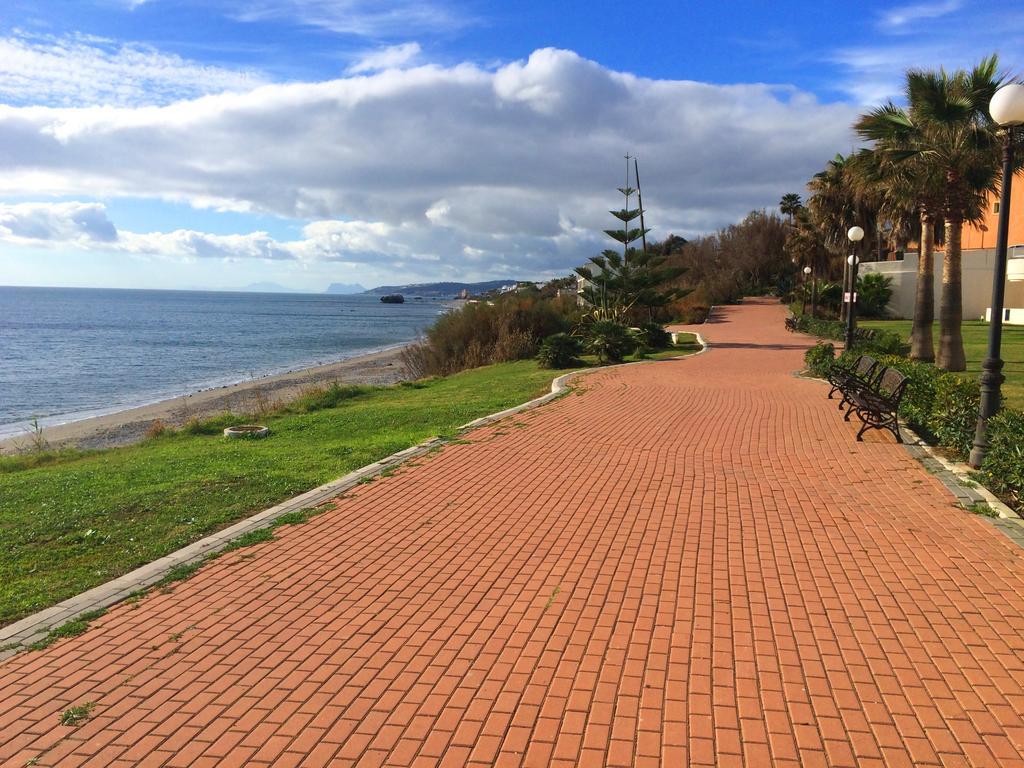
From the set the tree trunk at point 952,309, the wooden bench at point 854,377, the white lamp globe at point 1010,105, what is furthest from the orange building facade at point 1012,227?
the white lamp globe at point 1010,105

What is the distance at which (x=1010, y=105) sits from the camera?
7.00 m

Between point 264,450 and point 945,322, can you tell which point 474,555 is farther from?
point 945,322

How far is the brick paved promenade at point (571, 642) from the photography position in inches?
124

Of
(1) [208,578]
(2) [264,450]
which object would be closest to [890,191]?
(2) [264,450]

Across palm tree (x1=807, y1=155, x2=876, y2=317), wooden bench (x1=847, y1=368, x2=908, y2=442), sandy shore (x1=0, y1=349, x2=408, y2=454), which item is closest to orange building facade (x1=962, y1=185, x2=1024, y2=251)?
palm tree (x1=807, y1=155, x2=876, y2=317)

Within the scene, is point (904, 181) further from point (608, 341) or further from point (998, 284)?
point (998, 284)

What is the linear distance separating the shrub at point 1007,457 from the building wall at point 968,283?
28.5 m

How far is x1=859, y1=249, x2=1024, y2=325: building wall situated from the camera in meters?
33.6

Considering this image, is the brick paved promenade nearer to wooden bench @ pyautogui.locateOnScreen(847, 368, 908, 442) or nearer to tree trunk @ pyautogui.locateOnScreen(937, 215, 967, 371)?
wooden bench @ pyautogui.locateOnScreen(847, 368, 908, 442)

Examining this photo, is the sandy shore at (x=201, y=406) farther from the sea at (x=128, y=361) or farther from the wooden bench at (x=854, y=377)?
the wooden bench at (x=854, y=377)

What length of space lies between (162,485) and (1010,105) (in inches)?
343

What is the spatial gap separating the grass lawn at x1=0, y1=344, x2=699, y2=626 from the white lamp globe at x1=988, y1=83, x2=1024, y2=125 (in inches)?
274

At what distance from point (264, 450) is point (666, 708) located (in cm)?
782

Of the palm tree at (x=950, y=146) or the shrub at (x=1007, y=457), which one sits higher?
the palm tree at (x=950, y=146)
